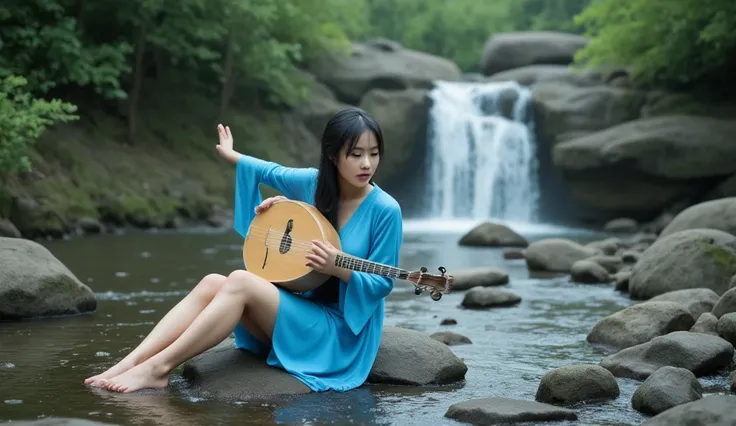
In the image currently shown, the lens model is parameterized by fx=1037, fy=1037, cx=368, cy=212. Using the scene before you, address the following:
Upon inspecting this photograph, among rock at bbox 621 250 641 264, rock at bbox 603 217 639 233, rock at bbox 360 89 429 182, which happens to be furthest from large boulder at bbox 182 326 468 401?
rock at bbox 360 89 429 182

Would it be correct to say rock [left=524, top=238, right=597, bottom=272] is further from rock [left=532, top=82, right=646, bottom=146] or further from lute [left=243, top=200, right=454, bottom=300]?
rock [left=532, top=82, right=646, bottom=146]

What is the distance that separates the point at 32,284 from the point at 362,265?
13.2ft

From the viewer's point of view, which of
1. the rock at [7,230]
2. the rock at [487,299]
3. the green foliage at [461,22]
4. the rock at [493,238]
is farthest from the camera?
the green foliage at [461,22]

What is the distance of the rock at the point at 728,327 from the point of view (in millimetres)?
7047

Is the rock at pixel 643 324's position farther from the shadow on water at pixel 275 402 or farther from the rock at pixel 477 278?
the rock at pixel 477 278

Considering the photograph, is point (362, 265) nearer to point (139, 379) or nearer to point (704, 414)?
point (139, 379)

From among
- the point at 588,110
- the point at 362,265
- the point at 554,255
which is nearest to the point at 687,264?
the point at 554,255

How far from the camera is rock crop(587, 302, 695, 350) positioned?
7531 mm

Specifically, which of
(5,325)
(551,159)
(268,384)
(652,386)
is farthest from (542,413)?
(551,159)

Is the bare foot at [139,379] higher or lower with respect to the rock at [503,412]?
lower

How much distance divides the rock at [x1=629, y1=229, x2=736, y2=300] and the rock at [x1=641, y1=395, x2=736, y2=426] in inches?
225

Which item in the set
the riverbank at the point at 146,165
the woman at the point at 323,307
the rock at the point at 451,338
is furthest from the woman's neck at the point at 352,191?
the riverbank at the point at 146,165

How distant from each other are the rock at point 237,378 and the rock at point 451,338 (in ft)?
7.88

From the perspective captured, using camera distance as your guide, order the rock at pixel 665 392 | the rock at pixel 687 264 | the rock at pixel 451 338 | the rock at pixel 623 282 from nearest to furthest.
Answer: the rock at pixel 665 392, the rock at pixel 451 338, the rock at pixel 687 264, the rock at pixel 623 282
